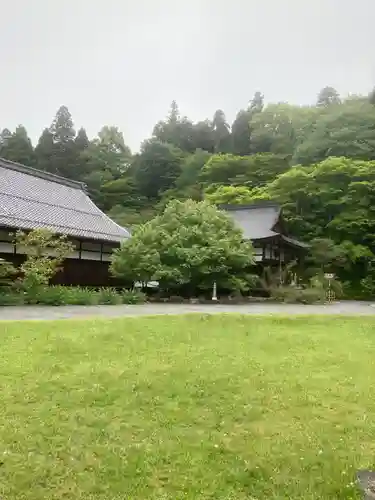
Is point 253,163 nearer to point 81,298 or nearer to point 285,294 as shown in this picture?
point 285,294

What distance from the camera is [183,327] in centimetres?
788

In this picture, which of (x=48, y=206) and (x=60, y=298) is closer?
(x=60, y=298)

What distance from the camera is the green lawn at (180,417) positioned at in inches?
114

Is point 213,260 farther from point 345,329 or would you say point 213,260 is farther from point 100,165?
point 100,165

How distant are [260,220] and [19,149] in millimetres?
25867

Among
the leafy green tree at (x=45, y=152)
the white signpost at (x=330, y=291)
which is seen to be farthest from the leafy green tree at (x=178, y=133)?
the white signpost at (x=330, y=291)

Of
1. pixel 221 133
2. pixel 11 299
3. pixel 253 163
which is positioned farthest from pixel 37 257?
pixel 221 133

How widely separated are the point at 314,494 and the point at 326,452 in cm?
54

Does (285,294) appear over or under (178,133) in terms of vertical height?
under

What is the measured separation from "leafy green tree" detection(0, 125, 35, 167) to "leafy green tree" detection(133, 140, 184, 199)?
9.68 metres

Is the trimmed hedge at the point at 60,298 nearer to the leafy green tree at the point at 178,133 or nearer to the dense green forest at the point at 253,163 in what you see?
the dense green forest at the point at 253,163

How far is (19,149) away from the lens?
3975 centimetres

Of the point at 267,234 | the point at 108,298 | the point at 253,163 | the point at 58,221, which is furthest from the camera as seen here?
the point at 253,163

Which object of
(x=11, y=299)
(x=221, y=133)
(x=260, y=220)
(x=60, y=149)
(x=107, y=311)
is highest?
(x=221, y=133)
